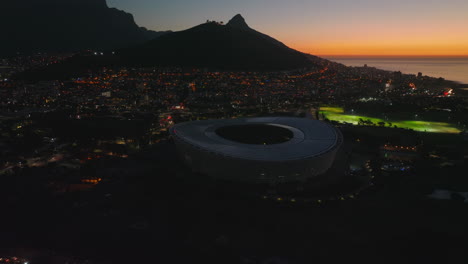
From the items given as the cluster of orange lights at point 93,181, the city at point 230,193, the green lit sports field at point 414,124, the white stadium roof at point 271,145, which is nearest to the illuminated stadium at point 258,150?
the white stadium roof at point 271,145

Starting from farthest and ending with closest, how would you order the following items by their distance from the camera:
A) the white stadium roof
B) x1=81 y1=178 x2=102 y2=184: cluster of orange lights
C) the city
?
1. x1=81 y1=178 x2=102 y2=184: cluster of orange lights
2. the white stadium roof
3. the city

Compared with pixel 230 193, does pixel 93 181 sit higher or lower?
lower

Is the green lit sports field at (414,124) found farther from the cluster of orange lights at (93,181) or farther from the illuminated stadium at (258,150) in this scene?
the cluster of orange lights at (93,181)

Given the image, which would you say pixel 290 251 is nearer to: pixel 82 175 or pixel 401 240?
pixel 401 240

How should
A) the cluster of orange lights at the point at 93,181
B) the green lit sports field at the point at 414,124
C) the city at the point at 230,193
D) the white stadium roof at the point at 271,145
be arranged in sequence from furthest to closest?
the green lit sports field at the point at 414,124 < the cluster of orange lights at the point at 93,181 < the white stadium roof at the point at 271,145 < the city at the point at 230,193

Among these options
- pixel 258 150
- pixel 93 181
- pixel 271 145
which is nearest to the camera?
pixel 258 150

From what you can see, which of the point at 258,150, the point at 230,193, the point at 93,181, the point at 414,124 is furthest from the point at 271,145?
the point at 414,124

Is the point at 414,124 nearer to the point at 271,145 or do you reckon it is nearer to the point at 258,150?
the point at 271,145

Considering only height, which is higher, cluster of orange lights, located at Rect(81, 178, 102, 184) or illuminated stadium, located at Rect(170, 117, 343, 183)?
illuminated stadium, located at Rect(170, 117, 343, 183)

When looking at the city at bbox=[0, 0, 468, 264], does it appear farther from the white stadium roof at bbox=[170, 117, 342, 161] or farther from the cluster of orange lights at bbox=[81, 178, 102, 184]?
the cluster of orange lights at bbox=[81, 178, 102, 184]

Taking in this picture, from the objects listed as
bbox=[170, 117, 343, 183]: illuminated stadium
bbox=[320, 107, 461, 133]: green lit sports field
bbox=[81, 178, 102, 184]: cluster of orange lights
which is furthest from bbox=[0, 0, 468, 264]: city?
bbox=[320, 107, 461, 133]: green lit sports field
